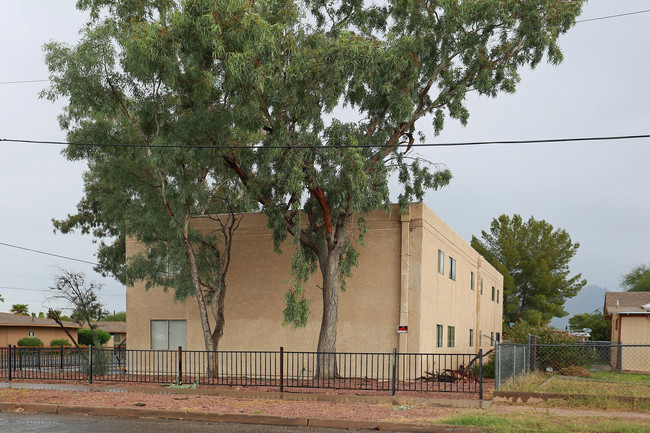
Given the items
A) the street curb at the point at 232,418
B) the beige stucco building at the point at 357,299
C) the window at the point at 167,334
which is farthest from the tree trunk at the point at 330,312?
the street curb at the point at 232,418

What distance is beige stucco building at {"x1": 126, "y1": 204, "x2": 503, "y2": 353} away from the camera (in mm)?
22516

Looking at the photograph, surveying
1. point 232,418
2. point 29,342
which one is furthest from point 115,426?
point 29,342

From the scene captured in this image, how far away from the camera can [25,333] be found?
57.3 metres

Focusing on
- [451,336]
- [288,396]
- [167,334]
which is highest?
[167,334]

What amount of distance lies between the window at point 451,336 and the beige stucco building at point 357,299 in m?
0.04

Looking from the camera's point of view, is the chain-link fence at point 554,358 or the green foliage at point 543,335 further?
the green foliage at point 543,335

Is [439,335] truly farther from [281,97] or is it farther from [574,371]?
[281,97]

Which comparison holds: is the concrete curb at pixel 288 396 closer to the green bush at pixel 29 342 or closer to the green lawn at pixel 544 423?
the green lawn at pixel 544 423

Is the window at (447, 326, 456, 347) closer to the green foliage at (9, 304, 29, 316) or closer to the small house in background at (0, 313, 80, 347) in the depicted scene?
the small house in background at (0, 313, 80, 347)

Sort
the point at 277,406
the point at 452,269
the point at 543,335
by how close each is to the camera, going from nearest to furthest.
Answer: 1. the point at 277,406
2. the point at 543,335
3. the point at 452,269

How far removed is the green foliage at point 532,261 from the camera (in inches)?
2613

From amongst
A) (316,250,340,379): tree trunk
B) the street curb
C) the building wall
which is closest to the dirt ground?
the street curb

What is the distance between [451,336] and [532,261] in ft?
136

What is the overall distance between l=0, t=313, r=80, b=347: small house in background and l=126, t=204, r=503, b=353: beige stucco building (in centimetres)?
3299
